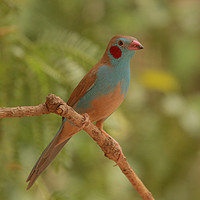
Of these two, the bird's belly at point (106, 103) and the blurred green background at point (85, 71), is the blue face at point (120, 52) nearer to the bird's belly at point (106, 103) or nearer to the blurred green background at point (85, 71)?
the bird's belly at point (106, 103)

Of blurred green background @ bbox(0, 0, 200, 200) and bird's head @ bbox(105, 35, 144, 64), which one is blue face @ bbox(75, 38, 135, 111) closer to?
bird's head @ bbox(105, 35, 144, 64)

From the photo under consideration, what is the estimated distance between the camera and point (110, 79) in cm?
202

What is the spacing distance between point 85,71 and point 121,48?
2.04 feet

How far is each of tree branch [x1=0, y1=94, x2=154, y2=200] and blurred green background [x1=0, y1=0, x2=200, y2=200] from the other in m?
0.34

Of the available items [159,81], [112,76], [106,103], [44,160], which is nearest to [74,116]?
[106,103]

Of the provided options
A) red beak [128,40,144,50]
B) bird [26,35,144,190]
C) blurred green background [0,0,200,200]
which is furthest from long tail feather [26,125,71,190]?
red beak [128,40,144,50]

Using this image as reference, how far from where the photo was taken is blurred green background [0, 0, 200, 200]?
8.26 ft

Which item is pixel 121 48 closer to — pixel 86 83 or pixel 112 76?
pixel 112 76

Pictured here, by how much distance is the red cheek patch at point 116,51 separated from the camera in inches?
79.5

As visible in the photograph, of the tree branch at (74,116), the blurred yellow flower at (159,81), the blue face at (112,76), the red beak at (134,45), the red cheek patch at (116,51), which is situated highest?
the red beak at (134,45)

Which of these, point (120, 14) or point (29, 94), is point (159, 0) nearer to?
point (120, 14)

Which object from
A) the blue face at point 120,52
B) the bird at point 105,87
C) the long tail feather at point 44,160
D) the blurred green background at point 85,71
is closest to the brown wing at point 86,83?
the bird at point 105,87

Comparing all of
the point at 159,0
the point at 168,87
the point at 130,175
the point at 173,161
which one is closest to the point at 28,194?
the point at 130,175

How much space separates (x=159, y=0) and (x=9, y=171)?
Result: 2760mm
